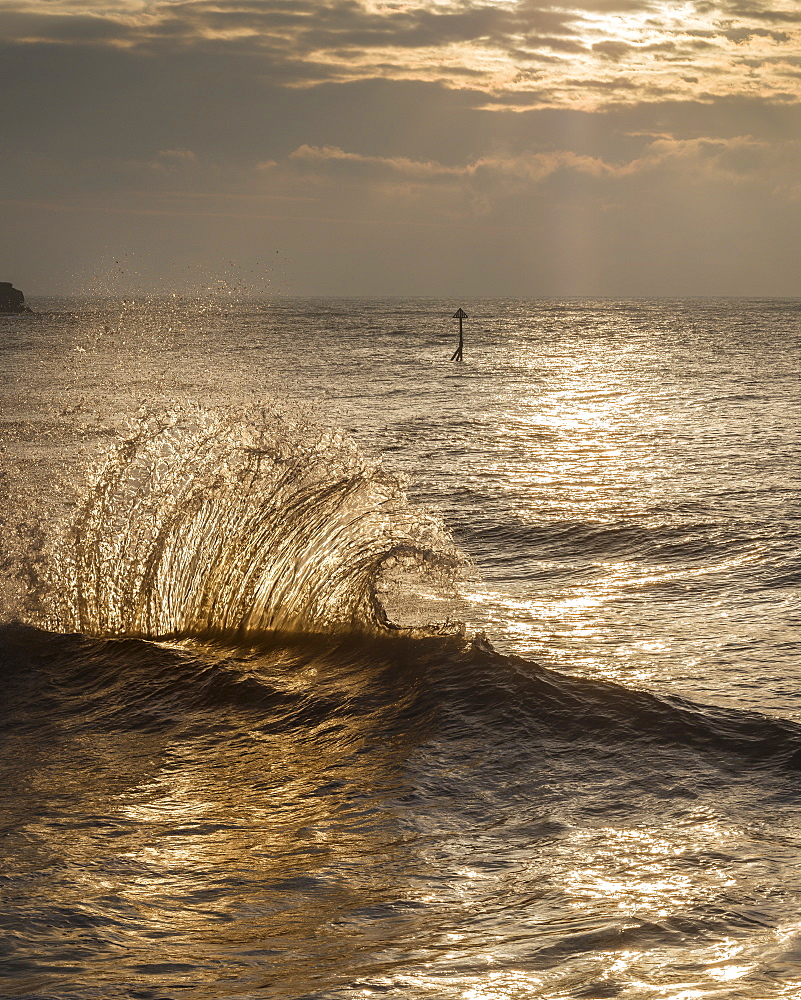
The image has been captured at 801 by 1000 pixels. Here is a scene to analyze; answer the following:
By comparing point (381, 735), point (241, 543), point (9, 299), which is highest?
point (9, 299)

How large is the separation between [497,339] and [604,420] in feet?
192

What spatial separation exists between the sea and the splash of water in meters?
0.03

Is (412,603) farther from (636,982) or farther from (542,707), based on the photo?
(636,982)

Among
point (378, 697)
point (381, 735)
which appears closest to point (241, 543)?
point (378, 697)

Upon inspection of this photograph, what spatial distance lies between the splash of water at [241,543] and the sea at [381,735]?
0.10 feet

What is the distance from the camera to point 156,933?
12.9ft

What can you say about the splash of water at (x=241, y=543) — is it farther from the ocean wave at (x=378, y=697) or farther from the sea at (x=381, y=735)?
the ocean wave at (x=378, y=697)

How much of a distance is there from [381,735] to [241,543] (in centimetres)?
306

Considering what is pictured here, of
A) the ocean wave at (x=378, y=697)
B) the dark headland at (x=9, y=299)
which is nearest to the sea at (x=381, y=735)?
the ocean wave at (x=378, y=697)

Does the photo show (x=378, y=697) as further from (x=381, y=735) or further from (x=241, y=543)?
(x=241, y=543)

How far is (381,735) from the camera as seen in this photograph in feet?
20.7

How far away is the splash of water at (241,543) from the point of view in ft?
27.7

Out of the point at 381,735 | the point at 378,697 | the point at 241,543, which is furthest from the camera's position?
the point at 241,543

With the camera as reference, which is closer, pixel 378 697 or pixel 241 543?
pixel 378 697
